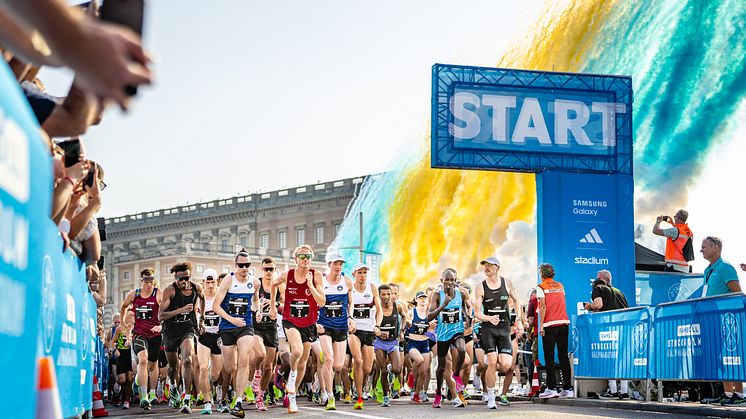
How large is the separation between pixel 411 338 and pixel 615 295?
12.7 ft

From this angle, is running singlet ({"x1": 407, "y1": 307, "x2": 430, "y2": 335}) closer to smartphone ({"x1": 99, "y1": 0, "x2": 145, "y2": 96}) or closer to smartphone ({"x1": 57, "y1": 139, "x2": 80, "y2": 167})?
smartphone ({"x1": 57, "y1": 139, "x2": 80, "y2": 167})

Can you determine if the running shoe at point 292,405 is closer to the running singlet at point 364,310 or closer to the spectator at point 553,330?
the running singlet at point 364,310

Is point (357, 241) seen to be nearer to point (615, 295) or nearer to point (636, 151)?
point (636, 151)

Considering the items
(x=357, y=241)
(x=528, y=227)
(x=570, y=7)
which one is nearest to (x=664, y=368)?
(x=570, y=7)

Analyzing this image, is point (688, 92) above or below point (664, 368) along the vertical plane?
above

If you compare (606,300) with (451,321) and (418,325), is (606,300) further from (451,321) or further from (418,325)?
(418,325)

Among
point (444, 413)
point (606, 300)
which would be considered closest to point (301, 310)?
point (444, 413)

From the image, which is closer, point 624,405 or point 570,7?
point 624,405

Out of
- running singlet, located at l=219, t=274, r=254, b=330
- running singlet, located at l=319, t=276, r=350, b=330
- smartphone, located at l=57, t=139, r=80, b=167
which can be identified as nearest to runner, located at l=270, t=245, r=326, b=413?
running singlet, located at l=319, t=276, r=350, b=330

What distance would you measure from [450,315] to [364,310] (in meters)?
1.30

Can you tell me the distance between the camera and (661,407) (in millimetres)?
14102

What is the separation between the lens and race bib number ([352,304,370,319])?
17.2 m

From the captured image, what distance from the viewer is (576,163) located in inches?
913

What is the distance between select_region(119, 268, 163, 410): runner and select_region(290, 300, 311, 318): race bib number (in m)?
2.59
